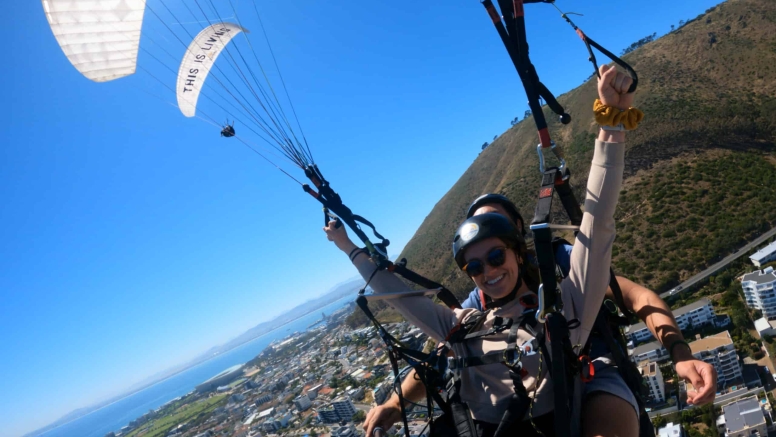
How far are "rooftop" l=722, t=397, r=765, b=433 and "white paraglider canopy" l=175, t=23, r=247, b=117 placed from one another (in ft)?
55.8

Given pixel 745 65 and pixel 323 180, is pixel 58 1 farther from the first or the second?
pixel 745 65

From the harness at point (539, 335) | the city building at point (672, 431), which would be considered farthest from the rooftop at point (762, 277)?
the harness at point (539, 335)

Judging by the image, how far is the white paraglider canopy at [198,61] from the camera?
635cm

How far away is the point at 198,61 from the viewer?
21.3 feet

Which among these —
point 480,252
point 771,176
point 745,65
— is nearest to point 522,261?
point 480,252

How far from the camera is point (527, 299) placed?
179 cm

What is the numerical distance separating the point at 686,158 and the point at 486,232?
4168 centimetres

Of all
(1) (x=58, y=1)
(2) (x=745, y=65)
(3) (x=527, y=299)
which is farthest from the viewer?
(2) (x=745, y=65)

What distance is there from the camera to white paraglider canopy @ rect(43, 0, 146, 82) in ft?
14.9

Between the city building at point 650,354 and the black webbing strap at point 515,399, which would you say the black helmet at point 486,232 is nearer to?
the black webbing strap at point 515,399

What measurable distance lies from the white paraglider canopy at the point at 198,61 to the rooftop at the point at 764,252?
93.5 feet

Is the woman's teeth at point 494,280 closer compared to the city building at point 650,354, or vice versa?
the woman's teeth at point 494,280

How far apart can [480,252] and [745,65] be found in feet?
212

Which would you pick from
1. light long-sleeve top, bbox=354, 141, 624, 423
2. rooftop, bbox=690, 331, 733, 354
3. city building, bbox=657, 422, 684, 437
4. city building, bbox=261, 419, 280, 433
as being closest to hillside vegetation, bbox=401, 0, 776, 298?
rooftop, bbox=690, 331, 733, 354
